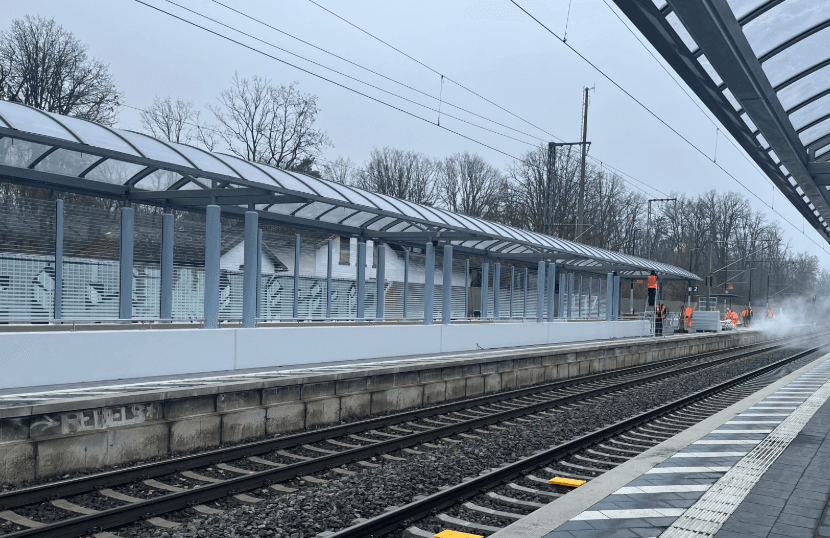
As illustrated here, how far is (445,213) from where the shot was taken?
1794 cm

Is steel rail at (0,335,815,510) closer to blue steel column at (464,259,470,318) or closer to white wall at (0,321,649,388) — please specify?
white wall at (0,321,649,388)

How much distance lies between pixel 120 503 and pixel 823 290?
4748 inches

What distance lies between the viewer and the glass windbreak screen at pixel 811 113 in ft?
31.0

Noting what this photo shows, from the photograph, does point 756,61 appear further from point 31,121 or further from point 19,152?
point 19,152

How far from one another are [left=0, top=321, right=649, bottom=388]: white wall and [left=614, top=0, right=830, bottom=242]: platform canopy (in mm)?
7729

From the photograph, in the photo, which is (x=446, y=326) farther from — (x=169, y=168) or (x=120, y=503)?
(x=120, y=503)

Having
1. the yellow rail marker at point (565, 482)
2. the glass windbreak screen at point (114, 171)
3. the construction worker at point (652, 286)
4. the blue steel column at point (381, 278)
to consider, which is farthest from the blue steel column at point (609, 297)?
the yellow rail marker at point (565, 482)

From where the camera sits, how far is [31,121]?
869 cm

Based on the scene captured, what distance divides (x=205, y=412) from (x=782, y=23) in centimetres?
763

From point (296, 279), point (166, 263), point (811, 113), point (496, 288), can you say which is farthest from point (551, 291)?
point (166, 263)

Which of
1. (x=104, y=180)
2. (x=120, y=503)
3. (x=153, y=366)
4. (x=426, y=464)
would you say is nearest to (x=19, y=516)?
(x=120, y=503)

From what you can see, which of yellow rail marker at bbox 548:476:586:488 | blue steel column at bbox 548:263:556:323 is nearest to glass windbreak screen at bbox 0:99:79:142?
yellow rail marker at bbox 548:476:586:488

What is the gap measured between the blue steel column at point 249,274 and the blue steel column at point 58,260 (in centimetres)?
292

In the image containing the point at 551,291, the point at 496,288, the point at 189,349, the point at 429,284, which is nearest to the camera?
the point at 189,349
